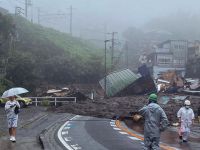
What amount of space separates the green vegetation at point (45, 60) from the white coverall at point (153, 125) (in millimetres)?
44962

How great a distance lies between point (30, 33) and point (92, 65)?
25063 millimetres

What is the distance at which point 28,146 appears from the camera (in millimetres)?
13977

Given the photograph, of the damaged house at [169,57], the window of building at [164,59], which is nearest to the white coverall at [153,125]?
the damaged house at [169,57]

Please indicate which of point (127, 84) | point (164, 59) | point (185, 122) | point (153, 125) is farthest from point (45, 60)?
point (153, 125)

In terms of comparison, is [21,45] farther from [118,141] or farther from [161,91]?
[118,141]

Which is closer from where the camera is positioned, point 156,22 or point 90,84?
point 90,84

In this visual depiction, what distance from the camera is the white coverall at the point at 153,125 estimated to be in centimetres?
1028

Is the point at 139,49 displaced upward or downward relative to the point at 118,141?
upward

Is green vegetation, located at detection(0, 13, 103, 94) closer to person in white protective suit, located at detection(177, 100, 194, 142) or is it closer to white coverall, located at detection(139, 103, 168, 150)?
person in white protective suit, located at detection(177, 100, 194, 142)

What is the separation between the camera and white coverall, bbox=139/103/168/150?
1028cm

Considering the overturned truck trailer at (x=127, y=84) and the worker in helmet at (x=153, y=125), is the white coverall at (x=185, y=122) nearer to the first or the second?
the worker in helmet at (x=153, y=125)

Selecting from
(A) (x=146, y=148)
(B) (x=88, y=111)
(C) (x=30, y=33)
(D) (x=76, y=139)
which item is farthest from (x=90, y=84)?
(A) (x=146, y=148)

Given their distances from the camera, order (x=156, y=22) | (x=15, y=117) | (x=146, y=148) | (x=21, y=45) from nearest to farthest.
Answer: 1. (x=146, y=148)
2. (x=15, y=117)
3. (x=21, y=45)
4. (x=156, y=22)

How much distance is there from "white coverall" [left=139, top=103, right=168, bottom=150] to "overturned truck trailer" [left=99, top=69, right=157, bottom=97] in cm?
4373
